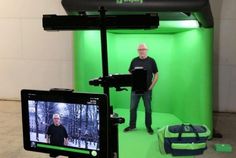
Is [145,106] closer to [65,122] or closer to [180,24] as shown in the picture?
[180,24]

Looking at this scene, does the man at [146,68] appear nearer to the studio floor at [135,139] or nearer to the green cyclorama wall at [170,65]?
the studio floor at [135,139]

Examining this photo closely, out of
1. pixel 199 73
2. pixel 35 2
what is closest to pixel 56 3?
pixel 35 2

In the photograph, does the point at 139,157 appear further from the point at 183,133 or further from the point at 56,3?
the point at 56,3

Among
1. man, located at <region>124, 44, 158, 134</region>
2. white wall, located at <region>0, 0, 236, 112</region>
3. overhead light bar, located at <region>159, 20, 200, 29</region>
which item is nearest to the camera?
overhead light bar, located at <region>159, 20, 200, 29</region>

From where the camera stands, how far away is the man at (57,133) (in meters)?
1.41

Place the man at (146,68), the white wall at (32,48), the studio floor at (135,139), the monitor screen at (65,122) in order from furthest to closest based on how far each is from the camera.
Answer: the white wall at (32,48) < the man at (146,68) < the studio floor at (135,139) < the monitor screen at (65,122)

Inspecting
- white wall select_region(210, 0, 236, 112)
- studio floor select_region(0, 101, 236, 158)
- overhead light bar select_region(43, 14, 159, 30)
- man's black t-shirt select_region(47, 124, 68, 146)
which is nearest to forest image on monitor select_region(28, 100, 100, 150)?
man's black t-shirt select_region(47, 124, 68, 146)

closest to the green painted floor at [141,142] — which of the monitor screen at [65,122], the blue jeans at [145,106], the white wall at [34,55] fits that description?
the blue jeans at [145,106]

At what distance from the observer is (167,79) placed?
487 centimetres

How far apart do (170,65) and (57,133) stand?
11.7 feet

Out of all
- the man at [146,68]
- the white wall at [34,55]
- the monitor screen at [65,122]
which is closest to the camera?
the monitor screen at [65,122]

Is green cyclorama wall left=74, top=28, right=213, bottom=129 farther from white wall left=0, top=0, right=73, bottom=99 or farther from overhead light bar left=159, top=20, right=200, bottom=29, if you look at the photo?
white wall left=0, top=0, right=73, bottom=99

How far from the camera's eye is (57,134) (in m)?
1.42

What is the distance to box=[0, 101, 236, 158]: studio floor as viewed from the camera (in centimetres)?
345
